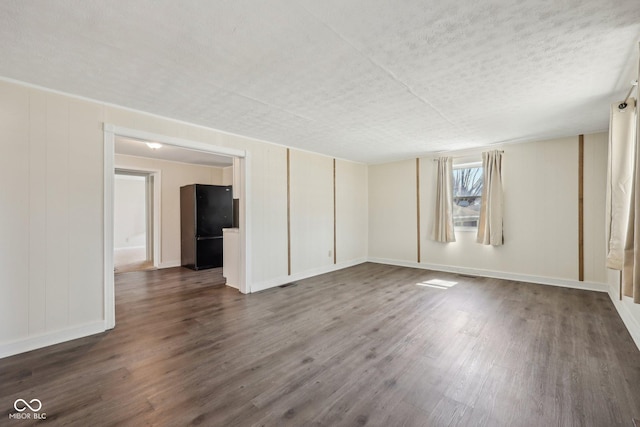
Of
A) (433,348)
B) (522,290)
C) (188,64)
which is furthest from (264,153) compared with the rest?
(522,290)

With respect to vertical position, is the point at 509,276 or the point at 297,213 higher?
the point at 297,213

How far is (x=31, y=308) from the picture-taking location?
96.7 inches

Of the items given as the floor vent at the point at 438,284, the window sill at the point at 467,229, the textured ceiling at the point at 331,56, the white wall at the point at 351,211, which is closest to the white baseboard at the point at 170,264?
the white wall at the point at 351,211

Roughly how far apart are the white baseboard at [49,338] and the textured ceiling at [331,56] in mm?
2302

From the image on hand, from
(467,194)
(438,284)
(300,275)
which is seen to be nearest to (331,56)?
(300,275)

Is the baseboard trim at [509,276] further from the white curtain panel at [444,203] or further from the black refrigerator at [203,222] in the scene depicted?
the black refrigerator at [203,222]

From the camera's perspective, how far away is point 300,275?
509 centimetres

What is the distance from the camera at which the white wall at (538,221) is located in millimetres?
4188

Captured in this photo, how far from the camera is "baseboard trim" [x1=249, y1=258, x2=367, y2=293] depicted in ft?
14.4

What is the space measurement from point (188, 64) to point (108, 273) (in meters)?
2.31

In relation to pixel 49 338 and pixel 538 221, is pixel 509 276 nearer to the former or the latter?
pixel 538 221
